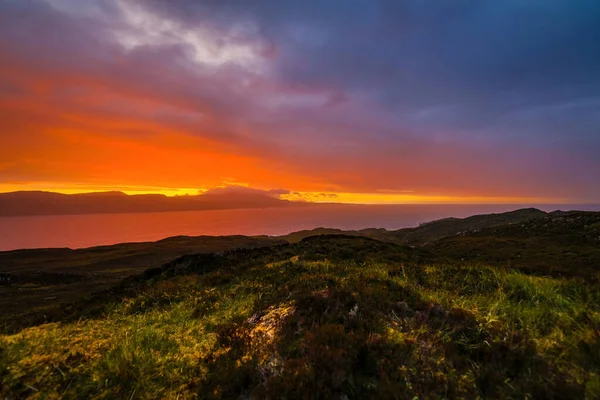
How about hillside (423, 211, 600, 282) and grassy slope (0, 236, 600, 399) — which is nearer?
grassy slope (0, 236, 600, 399)

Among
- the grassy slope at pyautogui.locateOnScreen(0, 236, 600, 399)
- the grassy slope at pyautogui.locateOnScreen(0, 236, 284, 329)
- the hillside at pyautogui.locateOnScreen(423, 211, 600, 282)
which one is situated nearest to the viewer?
the grassy slope at pyautogui.locateOnScreen(0, 236, 600, 399)

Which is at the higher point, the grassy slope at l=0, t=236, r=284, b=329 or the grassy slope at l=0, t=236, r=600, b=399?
the grassy slope at l=0, t=236, r=600, b=399

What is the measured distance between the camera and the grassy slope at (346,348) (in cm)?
431

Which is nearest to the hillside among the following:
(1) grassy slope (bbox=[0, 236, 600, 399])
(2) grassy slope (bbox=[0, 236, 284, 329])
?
(1) grassy slope (bbox=[0, 236, 600, 399])

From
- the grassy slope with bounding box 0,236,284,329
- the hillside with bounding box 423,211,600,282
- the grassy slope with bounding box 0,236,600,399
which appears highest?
the grassy slope with bounding box 0,236,600,399

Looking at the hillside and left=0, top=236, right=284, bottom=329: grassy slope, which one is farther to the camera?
the hillside

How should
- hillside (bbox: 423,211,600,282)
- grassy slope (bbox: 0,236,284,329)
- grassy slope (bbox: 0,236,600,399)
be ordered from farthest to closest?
hillside (bbox: 423,211,600,282)
grassy slope (bbox: 0,236,284,329)
grassy slope (bbox: 0,236,600,399)

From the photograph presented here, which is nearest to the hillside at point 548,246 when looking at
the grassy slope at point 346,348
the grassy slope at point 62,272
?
the grassy slope at point 346,348

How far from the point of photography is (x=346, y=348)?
505cm

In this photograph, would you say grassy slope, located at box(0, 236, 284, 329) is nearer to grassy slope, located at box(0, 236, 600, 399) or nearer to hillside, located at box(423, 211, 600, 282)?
grassy slope, located at box(0, 236, 600, 399)

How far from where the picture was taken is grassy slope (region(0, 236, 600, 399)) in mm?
4309

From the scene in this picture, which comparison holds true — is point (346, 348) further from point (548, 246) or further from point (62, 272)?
point (62, 272)

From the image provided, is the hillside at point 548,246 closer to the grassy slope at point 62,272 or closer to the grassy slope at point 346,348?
the grassy slope at point 346,348

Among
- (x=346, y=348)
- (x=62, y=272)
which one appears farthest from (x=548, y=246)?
(x=62, y=272)
